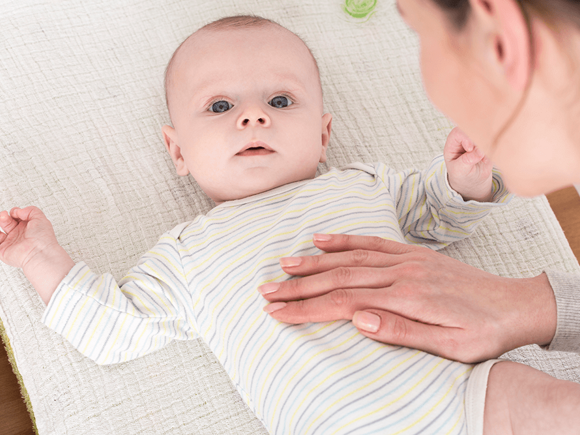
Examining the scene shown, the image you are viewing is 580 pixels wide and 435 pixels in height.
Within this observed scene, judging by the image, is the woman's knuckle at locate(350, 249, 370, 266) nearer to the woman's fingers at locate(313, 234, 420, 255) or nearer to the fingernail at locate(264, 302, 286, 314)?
the woman's fingers at locate(313, 234, 420, 255)

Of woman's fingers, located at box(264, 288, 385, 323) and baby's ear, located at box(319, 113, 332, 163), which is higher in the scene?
baby's ear, located at box(319, 113, 332, 163)

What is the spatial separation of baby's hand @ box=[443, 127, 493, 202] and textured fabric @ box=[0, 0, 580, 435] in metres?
0.20

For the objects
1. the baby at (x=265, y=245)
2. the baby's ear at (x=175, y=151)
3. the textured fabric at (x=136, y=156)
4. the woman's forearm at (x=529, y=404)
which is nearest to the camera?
the woman's forearm at (x=529, y=404)

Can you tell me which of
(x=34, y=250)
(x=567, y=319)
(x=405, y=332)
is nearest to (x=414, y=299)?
(x=405, y=332)

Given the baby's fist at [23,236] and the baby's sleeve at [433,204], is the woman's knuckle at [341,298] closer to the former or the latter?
the baby's sleeve at [433,204]

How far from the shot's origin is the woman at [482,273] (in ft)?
1.35

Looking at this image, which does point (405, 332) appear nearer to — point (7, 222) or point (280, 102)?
A: point (280, 102)

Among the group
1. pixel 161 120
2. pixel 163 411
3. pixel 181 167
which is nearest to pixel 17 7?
pixel 161 120

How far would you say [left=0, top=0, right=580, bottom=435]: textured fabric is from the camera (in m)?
0.96

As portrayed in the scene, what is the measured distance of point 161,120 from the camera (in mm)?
1226

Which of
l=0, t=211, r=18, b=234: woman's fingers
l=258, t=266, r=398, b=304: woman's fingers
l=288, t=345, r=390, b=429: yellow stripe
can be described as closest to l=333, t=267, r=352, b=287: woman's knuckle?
l=258, t=266, r=398, b=304: woman's fingers

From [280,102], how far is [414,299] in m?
0.51

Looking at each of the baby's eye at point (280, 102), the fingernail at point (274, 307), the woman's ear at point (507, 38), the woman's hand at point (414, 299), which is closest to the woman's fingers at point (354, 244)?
the woman's hand at point (414, 299)

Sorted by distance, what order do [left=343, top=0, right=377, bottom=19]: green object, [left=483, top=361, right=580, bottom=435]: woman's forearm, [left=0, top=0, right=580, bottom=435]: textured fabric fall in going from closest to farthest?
1. [left=483, top=361, right=580, bottom=435]: woman's forearm
2. [left=0, top=0, right=580, bottom=435]: textured fabric
3. [left=343, top=0, right=377, bottom=19]: green object
